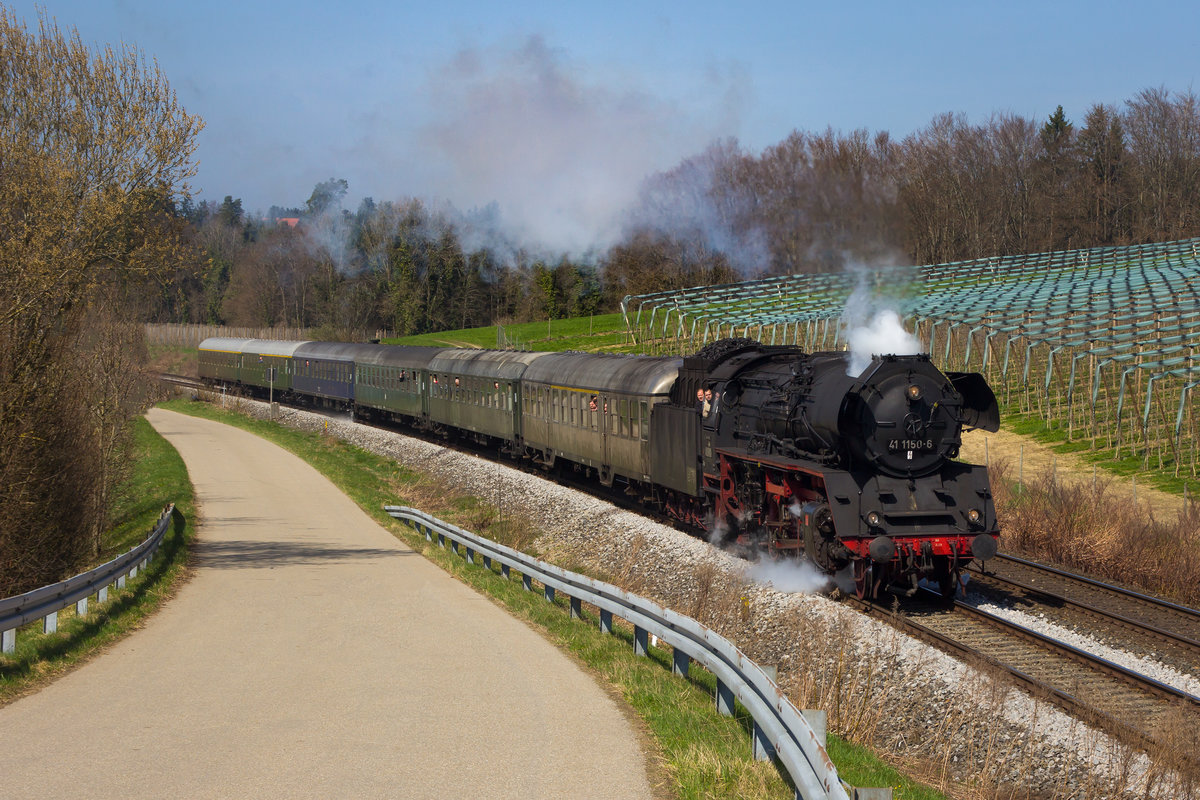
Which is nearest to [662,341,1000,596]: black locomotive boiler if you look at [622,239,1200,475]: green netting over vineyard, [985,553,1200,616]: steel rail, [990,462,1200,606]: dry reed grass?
[985,553,1200,616]: steel rail

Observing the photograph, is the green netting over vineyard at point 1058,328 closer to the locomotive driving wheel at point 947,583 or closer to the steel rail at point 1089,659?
the locomotive driving wheel at point 947,583

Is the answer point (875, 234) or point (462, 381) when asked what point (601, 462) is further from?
point (462, 381)

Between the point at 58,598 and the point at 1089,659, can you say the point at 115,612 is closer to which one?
the point at 58,598

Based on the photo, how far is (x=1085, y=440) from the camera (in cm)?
3002

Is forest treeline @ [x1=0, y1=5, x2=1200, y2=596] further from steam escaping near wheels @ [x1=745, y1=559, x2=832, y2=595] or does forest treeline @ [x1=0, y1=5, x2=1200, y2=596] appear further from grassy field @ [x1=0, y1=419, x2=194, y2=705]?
steam escaping near wheels @ [x1=745, y1=559, x2=832, y2=595]

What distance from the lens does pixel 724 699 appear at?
29.5ft

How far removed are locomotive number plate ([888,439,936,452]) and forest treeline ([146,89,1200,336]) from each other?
5334 mm

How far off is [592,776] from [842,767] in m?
2.14

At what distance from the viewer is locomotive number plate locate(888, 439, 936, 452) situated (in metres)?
14.5

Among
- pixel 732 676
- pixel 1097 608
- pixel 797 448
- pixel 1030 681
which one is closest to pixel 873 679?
pixel 1030 681

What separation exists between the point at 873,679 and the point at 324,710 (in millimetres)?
6094

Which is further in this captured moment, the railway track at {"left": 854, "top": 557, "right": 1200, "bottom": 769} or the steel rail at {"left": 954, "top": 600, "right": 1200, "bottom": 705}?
the steel rail at {"left": 954, "top": 600, "right": 1200, "bottom": 705}

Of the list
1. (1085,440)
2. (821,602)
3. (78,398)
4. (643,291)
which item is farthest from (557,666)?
(643,291)

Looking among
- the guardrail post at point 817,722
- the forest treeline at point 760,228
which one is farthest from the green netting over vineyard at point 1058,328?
the guardrail post at point 817,722
